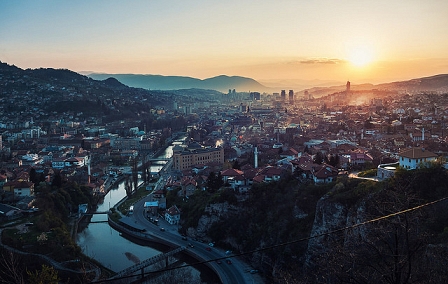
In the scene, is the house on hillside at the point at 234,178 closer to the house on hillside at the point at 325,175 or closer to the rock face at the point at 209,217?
the rock face at the point at 209,217

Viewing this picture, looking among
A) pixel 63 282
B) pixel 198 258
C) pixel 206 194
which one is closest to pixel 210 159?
pixel 206 194

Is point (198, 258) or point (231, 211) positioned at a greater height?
point (231, 211)

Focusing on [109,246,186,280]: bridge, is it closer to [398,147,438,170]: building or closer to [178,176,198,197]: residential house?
[178,176,198,197]: residential house

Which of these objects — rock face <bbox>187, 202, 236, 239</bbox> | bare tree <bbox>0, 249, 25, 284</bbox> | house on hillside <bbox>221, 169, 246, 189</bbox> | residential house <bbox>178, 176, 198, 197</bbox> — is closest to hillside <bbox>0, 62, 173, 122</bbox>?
residential house <bbox>178, 176, 198, 197</bbox>

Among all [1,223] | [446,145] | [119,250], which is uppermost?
[446,145]

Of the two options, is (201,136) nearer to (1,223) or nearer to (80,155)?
(80,155)

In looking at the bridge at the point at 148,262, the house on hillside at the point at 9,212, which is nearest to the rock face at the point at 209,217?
the bridge at the point at 148,262
